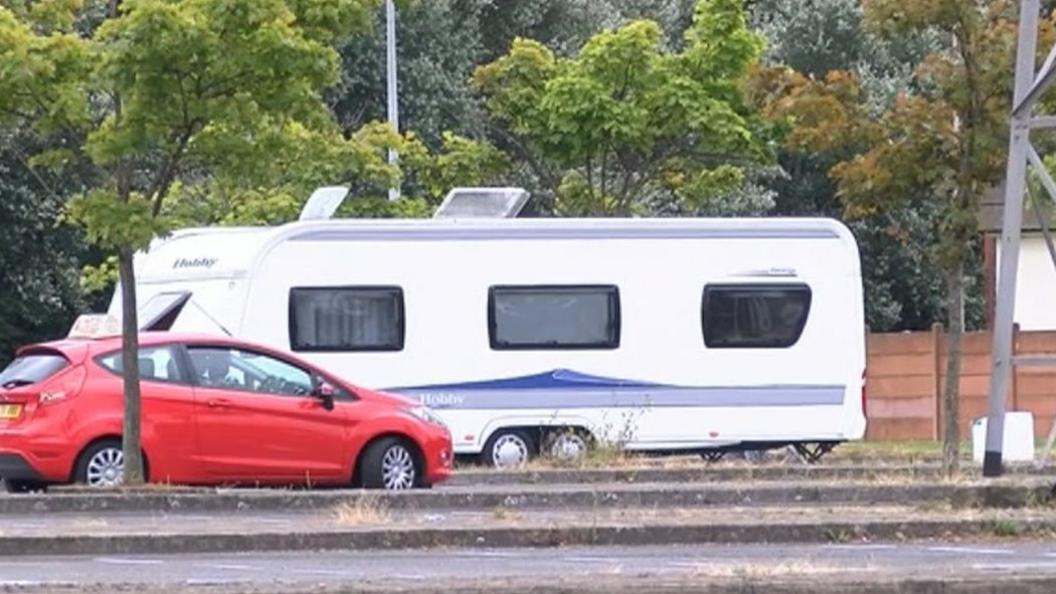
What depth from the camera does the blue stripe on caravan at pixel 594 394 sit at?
2522 cm

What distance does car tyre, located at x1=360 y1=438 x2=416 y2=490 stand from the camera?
20.6 m

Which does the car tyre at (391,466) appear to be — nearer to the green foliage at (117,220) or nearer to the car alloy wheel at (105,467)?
the car alloy wheel at (105,467)

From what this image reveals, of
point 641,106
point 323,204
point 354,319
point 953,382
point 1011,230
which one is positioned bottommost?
point 953,382

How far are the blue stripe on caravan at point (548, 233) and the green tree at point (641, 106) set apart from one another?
3.92 metres

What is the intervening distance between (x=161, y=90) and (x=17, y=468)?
3.51 meters

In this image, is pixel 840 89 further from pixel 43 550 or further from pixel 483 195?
pixel 43 550

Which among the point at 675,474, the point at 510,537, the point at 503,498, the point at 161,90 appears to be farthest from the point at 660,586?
the point at 675,474

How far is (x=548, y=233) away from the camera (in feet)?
84.4

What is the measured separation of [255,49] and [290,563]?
5451 millimetres

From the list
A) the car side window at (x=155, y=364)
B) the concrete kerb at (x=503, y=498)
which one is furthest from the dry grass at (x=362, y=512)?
the car side window at (x=155, y=364)

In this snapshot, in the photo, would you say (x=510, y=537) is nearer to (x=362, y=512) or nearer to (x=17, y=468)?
(x=362, y=512)

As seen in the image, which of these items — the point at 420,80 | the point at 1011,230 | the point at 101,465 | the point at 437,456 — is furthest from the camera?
the point at 420,80

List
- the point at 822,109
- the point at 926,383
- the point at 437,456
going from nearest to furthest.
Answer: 1. the point at 437,456
2. the point at 822,109
3. the point at 926,383

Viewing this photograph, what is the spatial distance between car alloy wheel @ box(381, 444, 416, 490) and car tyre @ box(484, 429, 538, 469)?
414cm
